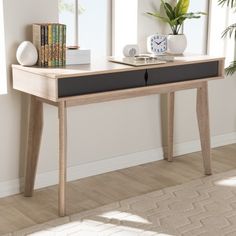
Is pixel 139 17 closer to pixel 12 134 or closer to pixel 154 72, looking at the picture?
pixel 154 72

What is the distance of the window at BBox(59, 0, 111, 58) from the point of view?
151 inches

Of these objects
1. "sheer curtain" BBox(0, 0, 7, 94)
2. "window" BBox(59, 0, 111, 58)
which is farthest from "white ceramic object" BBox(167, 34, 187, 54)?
"sheer curtain" BBox(0, 0, 7, 94)

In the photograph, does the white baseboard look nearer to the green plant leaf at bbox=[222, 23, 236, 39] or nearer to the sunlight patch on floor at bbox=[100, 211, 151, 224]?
the sunlight patch on floor at bbox=[100, 211, 151, 224]

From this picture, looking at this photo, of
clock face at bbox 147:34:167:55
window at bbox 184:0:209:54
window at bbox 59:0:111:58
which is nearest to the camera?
clock face at bbox 147:34:167:55

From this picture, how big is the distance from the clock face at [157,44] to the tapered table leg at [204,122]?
1.23ft

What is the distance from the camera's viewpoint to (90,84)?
3.08 meters

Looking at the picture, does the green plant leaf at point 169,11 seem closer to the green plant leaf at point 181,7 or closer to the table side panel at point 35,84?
the green plant leaf at point 181,7

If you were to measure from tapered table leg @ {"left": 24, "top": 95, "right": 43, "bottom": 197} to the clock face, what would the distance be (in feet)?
2.82

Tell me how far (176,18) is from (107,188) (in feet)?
4.24

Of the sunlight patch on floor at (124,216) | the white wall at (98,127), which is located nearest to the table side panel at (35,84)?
the white wall at (98,127)

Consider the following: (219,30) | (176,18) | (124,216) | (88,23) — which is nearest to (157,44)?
(176,18)

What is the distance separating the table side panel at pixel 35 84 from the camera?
9.73 feet

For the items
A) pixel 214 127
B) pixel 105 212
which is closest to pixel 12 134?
pixel 105 212

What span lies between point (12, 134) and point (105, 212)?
2.54 feet
